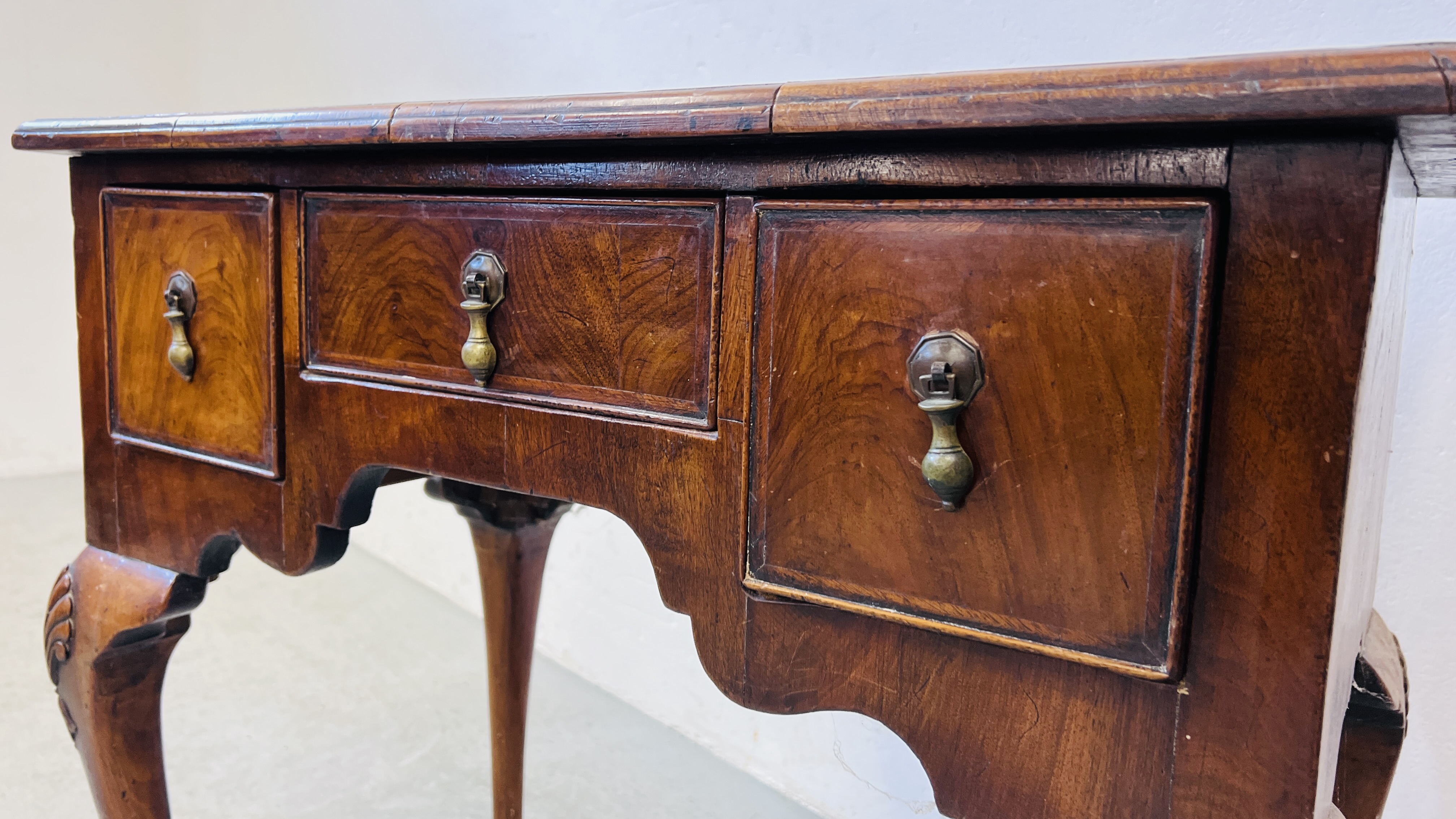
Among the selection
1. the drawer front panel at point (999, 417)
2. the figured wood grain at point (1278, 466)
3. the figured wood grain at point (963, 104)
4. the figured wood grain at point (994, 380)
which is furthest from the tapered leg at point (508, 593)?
the figured wood grain at point (1278, 466)

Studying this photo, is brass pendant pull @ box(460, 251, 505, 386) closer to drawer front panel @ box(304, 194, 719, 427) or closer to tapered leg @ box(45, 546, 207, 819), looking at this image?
drawer front panel @ box(304, 194, 719, 427)

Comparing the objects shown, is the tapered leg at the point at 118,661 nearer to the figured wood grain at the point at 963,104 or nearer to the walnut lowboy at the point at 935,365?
the walnut lowboy at the point at 935,365

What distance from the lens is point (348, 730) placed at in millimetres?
1476

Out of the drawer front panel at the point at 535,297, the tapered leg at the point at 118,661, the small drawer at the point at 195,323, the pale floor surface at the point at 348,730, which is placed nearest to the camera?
the drawer front panel at the point at 535,297

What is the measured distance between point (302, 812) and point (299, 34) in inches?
66.8

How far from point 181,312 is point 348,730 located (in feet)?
3.05

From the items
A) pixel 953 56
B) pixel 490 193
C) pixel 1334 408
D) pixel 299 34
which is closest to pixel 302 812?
pixel 490 193

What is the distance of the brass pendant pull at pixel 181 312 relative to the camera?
2.35ft

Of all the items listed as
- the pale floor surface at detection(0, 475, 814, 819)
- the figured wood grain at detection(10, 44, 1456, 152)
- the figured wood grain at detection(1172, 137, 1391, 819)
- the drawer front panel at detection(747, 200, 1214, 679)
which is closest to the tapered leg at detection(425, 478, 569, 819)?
the pale floor surface at detection(0, 475, 814, 819)

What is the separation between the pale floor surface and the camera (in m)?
1.31

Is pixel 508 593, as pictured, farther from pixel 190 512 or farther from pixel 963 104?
pixel 963 104

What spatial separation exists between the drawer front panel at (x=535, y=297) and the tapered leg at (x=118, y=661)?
0.27 m

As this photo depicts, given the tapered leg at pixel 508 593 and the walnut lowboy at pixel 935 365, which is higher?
the walnut lowboy at pixel 935 365

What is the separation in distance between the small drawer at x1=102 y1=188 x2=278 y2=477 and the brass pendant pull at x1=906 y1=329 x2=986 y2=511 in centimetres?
45
